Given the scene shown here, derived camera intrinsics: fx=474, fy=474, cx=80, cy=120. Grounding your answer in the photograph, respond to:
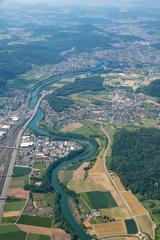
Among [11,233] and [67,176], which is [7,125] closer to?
[67,176]

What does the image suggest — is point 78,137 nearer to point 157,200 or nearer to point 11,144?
point 11,144

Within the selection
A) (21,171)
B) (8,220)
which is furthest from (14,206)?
Answer: (21,171)

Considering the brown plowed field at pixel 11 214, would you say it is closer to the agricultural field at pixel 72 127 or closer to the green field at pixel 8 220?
the green field at pixel 8 220

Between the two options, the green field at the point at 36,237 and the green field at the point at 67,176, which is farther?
the green field at the point at 67,176

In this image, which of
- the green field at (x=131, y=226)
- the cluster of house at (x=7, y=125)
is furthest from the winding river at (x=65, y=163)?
the green field at (x=131, y=226)

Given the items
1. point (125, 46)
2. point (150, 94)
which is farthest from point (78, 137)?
point (125, 46)

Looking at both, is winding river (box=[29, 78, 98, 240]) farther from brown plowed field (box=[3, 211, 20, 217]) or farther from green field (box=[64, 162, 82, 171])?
brown plowed field (box=[3, 211, 20, 217])
